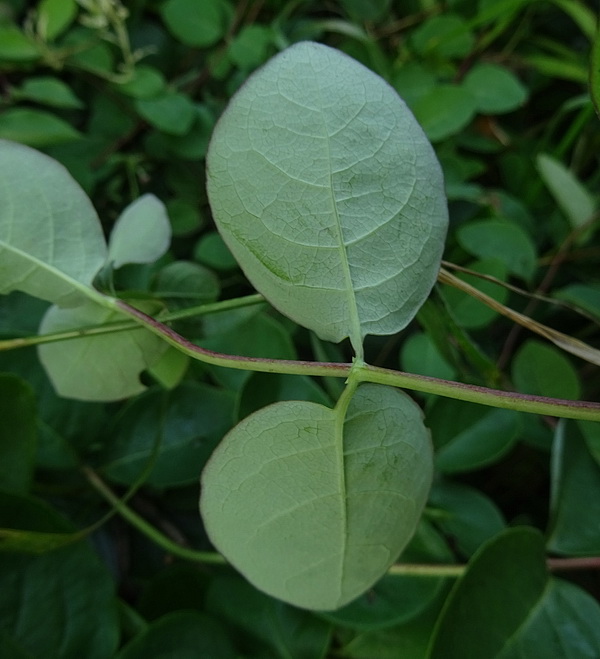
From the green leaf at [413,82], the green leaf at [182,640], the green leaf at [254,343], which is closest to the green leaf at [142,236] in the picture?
the green leaf at [254,343]

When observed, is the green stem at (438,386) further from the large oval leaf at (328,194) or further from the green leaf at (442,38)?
the green leaf at (442,38)

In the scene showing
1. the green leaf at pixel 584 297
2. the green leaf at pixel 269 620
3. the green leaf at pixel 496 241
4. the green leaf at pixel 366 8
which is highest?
the green leaf at pixel 366 8

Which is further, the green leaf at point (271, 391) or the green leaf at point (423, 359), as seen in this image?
the green leaf at point (423, 359)

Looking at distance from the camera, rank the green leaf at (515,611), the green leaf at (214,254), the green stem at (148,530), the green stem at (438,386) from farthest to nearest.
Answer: the green leaf at (214,254)
the green stem at (148,530)
the green leaf at (515,611)
the green stem at (438,386)

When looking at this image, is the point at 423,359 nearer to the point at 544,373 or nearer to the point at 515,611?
the point at 544,373

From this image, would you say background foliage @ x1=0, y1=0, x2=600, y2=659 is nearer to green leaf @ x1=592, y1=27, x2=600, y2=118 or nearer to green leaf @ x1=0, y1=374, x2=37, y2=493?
green leaf @ x1=0, y1=374, x2=37, y2=493

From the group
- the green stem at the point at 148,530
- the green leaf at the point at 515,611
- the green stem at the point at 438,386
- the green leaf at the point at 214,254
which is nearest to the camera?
the green stem at the point at 438,386
